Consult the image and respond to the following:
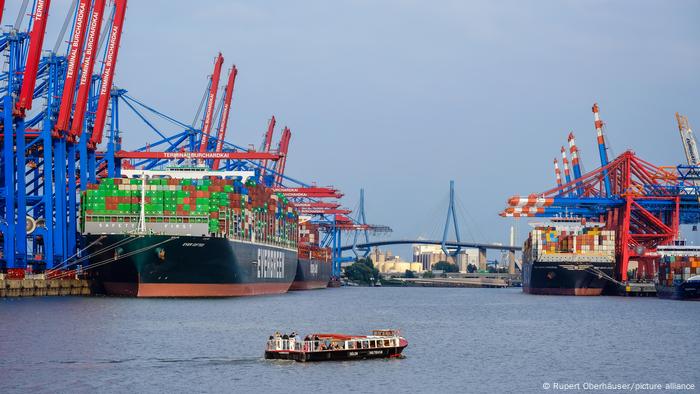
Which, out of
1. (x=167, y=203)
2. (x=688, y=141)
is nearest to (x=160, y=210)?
(x=167, y=203)

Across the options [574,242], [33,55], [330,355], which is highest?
[33,55]

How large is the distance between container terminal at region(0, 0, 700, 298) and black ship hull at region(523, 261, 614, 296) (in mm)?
167

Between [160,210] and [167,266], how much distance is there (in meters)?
4.49

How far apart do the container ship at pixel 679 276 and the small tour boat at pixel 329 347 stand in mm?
61494

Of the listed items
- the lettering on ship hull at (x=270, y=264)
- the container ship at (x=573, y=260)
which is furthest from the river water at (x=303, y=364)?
the container ship at (x=573, y=260)

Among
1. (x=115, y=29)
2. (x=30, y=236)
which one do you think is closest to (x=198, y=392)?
(x=30, y=236)

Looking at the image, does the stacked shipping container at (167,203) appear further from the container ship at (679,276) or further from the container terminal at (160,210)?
the container ship at (679,276)

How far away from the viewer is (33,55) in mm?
A: 83750

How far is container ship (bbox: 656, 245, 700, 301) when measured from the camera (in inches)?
4144

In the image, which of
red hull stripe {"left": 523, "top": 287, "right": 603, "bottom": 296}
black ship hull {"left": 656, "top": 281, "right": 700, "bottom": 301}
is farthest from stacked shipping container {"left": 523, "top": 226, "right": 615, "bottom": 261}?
black ship hull {"left": 656, "top": 281, "right": 700, "bottom": 301}

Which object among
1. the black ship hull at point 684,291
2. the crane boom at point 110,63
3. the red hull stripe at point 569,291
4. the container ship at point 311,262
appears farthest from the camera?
the container ship at point 311,262

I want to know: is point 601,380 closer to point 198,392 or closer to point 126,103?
point 198,392

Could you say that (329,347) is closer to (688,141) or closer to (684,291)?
(684,291)

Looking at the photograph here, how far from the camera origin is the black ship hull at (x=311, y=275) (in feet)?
456
